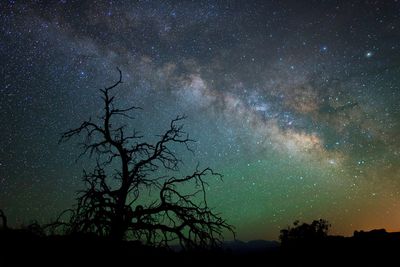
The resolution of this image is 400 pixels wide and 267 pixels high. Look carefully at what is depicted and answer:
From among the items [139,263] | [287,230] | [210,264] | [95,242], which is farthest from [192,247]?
[287,230]

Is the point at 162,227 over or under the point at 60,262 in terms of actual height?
over

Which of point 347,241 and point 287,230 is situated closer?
point 347,241

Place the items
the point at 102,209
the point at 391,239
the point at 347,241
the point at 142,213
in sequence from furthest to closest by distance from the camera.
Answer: the point at 347,241, the point at 391,239, the point at 142,213, the point at 102,209

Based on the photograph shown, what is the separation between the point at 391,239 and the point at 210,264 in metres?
6.92

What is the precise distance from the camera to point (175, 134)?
11664mm

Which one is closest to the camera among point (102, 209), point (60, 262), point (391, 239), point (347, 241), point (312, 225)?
point (60, 262)

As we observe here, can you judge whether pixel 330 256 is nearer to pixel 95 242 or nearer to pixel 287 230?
pixel 95 242

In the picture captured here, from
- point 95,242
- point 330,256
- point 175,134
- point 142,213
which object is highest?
point 175,134

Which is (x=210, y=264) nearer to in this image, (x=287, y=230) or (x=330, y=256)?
(x=330, y=256)

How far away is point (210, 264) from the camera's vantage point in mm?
9531

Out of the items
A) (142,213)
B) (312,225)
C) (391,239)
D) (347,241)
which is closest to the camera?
(142,213)

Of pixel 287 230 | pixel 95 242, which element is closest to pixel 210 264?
pixel 95 242

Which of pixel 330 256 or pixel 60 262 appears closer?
pixel 60 262

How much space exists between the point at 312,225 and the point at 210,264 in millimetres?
43402
